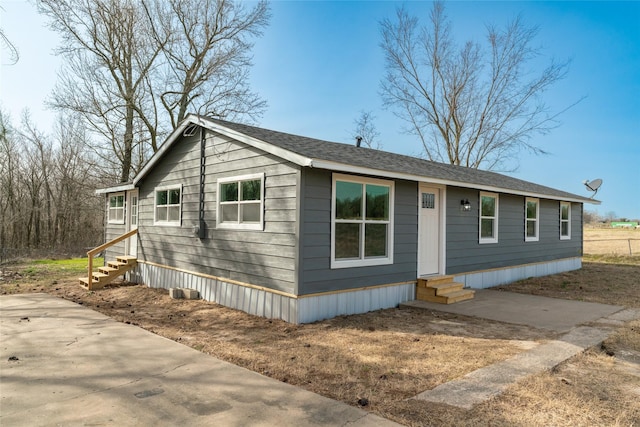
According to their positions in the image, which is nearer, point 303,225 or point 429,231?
point 303,225

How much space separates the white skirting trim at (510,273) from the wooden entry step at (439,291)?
842mm

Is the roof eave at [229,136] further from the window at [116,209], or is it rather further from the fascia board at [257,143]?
the window at [116,209]

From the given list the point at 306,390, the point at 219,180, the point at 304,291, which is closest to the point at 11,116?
the point at 219,180

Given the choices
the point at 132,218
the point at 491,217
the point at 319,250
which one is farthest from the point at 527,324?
the point at 132,218

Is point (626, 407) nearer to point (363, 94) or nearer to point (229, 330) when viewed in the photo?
point (229, 330)

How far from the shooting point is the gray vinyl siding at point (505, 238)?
9383 mm

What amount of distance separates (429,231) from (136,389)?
6791 millimetres

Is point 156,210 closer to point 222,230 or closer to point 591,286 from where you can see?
point 222,230

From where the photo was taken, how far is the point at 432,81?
2408cm

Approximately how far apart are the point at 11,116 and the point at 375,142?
68.5 ft

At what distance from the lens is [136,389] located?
12.0ft

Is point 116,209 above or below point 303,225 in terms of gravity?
above

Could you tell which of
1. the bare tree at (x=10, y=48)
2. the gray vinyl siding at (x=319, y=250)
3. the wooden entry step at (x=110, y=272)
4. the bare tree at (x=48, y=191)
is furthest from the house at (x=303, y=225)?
the bare tree at (x=48, y=191)

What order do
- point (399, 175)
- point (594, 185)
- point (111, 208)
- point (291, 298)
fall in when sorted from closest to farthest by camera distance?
point (291, 298)
point (399, 175)
point (111, 208)
point (594, 185)
